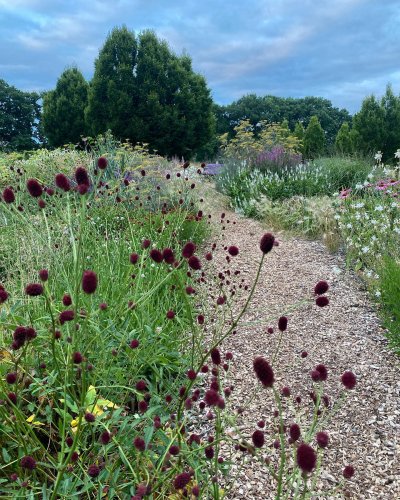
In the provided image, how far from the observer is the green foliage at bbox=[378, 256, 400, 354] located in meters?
3.34

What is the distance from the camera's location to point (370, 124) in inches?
782

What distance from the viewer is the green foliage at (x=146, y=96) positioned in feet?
61.1

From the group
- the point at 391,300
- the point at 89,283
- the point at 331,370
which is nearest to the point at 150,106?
the point at 391,300

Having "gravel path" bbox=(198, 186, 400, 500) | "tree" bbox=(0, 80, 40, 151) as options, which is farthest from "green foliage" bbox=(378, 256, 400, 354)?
"tree" bbox=(0, 80, 40, 151)

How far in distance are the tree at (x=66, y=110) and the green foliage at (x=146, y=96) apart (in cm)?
358

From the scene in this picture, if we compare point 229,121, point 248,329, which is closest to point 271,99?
point 229,121

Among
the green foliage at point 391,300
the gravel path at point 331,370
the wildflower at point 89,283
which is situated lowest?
the gravel path at point 331,370

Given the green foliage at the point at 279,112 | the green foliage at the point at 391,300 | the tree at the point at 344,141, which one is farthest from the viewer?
the green foliage at the point at 279,112

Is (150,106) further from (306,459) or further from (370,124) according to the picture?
(306,459)

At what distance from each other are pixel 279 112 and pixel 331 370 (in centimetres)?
3933

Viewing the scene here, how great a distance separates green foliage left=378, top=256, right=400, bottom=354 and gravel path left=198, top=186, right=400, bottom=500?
0.12 m

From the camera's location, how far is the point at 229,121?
3875cm

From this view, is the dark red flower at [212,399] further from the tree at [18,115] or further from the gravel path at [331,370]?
the tree at [18,115]

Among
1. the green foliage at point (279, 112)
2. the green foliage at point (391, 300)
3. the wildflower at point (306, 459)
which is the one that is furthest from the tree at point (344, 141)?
the wildflower at point (306, 459)
